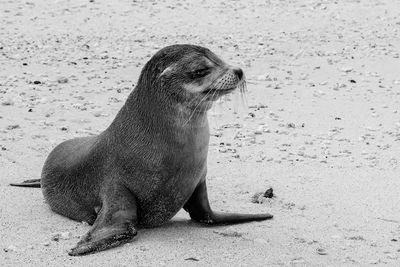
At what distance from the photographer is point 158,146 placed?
557 cm

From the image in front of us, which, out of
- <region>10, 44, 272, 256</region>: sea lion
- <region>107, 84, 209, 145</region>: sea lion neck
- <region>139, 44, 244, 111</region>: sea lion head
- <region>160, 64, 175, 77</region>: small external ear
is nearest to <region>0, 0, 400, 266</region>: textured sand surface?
<region>10, 44, 272, 256</region>: sea lion

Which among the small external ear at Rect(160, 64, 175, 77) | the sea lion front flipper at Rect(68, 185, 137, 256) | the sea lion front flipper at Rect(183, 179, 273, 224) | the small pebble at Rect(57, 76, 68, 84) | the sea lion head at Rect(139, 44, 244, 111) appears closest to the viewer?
the sea lion front flipper at Rect(68, 185, 137, 256)

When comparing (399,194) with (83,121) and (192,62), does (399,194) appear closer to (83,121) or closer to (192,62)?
(192,62)

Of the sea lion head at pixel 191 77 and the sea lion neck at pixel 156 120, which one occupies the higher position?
the sea lion head at pixel 191 77

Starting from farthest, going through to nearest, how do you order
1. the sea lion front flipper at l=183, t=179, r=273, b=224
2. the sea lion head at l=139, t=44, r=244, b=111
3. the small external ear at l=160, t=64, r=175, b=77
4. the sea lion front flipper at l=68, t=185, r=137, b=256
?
the sea lion front flipper at l=183, t=179, r=273, b=224 < the small external ear at l=160, t=64, r=175, b=77 < the sea lion head at l=139, t=44, r=244, b=111 < the sea lion front flipper at l=68, t=185, r=137, b=256

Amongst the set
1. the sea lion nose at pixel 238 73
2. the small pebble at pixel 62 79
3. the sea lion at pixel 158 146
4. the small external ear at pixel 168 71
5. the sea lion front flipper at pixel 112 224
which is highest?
the sea lion nose at pixel 238 73

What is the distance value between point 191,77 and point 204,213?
0.99 m

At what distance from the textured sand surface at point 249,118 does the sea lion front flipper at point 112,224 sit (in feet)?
0.25

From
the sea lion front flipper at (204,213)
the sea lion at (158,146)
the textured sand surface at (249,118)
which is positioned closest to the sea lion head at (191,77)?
the sea lion at (158,146)

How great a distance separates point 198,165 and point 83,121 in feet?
12.1

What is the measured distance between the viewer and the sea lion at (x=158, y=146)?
5.48m

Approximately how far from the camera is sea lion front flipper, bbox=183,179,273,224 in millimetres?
5883

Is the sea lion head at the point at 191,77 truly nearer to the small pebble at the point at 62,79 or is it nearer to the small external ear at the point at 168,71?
the small external ear at the point at 168,71

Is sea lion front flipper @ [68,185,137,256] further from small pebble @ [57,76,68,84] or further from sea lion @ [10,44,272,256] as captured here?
small pebble @ [57,76,68,84]
